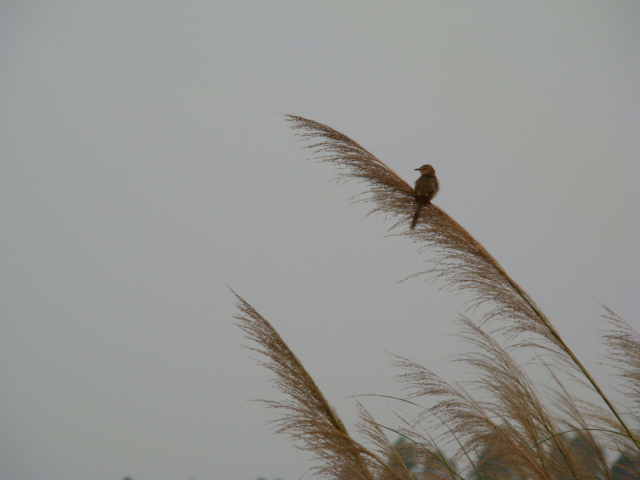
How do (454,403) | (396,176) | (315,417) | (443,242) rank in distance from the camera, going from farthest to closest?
(396,176) → (443,242) → (454,403) → (315,417)

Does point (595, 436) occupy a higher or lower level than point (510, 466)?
higher

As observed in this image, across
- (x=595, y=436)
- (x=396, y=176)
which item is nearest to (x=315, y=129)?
(x=396, y=176)

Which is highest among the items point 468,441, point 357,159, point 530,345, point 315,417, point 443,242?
point 357,159

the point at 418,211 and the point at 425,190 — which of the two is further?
the point at 425,190

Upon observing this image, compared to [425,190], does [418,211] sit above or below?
below

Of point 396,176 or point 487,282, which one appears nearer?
point 487,282

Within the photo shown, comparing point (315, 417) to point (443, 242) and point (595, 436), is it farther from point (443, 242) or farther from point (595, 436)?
point (595, 436)

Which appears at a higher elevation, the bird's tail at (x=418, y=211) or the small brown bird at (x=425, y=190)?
the small brown bird at (x=425, y=190)

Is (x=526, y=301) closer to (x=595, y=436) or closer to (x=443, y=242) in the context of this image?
(x=443, y=242)

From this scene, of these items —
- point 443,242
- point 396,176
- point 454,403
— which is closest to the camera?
point 454,403

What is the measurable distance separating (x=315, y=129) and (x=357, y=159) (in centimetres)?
26

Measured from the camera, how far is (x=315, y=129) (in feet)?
9.66

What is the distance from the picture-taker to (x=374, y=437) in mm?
2613

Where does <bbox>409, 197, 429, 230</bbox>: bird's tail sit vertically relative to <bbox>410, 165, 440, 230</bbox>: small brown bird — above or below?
below
